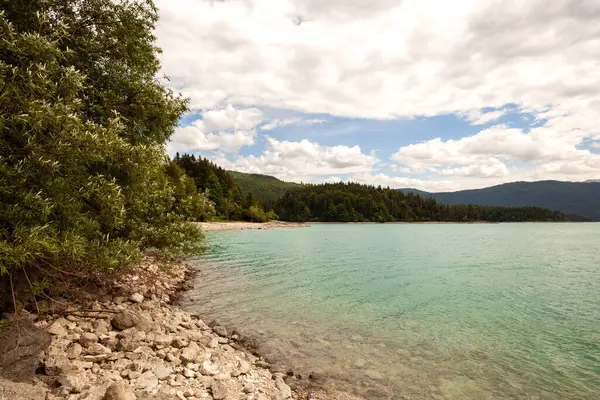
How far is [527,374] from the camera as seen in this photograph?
1308 centimetres

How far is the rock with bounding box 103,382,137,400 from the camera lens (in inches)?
A: 324

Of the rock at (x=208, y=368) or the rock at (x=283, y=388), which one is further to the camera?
the rock at (x=208, y=368)

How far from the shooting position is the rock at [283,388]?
10695mm

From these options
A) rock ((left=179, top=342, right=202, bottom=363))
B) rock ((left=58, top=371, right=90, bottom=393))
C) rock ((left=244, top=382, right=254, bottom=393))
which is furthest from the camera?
rock ((left=179, top=342, right=202, bottom=363))

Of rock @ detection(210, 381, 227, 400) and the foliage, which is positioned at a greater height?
the foliage

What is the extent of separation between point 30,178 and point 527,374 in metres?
18.3

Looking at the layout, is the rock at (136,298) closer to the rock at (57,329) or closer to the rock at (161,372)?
the rock at (57,329)

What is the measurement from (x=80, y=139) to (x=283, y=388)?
9.74m

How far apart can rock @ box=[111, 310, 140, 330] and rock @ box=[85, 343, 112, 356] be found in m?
1.88

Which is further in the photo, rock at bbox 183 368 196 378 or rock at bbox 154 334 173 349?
rock at bbox 154 334 173 349

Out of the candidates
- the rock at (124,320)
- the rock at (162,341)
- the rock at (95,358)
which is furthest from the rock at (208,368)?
the rock at (124,320)

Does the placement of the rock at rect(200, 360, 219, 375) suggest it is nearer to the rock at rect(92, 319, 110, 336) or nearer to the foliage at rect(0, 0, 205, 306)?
the rock at rect(92, 319, 110, 336)

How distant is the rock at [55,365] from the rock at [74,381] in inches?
11.4

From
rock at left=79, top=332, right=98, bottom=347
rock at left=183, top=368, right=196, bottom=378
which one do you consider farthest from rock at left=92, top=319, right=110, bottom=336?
rock at left=183, top=368, right=196, bottom=378
